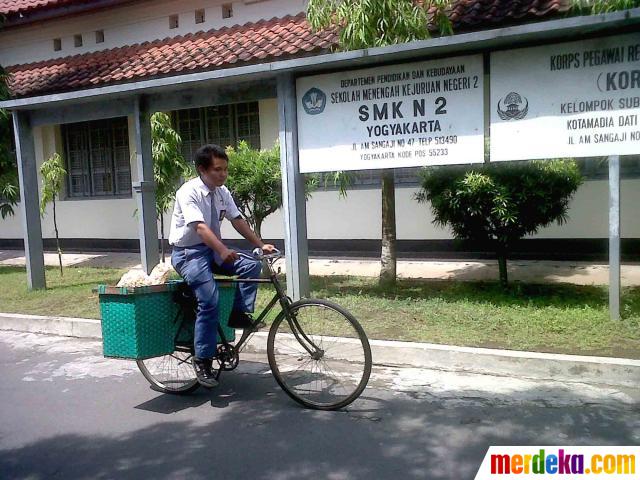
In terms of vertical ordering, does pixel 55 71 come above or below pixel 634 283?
above

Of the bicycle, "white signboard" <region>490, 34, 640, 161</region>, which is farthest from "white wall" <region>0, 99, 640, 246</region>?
the bicycle

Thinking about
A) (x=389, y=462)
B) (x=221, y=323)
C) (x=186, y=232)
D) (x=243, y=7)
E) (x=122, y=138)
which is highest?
(x=243, y=7)

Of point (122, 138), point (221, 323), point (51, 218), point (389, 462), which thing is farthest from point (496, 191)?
point (51, 218)

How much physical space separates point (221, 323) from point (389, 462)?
1833mm

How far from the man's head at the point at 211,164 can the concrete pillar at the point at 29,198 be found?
557 centimetres

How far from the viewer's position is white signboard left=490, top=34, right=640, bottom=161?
570 cm

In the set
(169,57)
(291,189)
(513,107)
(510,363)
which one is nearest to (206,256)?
(510,363)

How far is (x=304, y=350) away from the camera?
457 cm

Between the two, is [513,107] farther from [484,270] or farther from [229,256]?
[484,270]

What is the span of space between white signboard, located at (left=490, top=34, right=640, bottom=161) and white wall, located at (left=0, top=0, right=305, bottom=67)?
Result: 6632mm

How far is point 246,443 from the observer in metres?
3.96

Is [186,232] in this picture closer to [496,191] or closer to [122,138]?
[496,191]

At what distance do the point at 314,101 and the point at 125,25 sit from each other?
8.58 meters

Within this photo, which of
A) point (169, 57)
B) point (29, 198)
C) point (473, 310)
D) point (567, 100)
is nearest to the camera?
point (567, 100)
